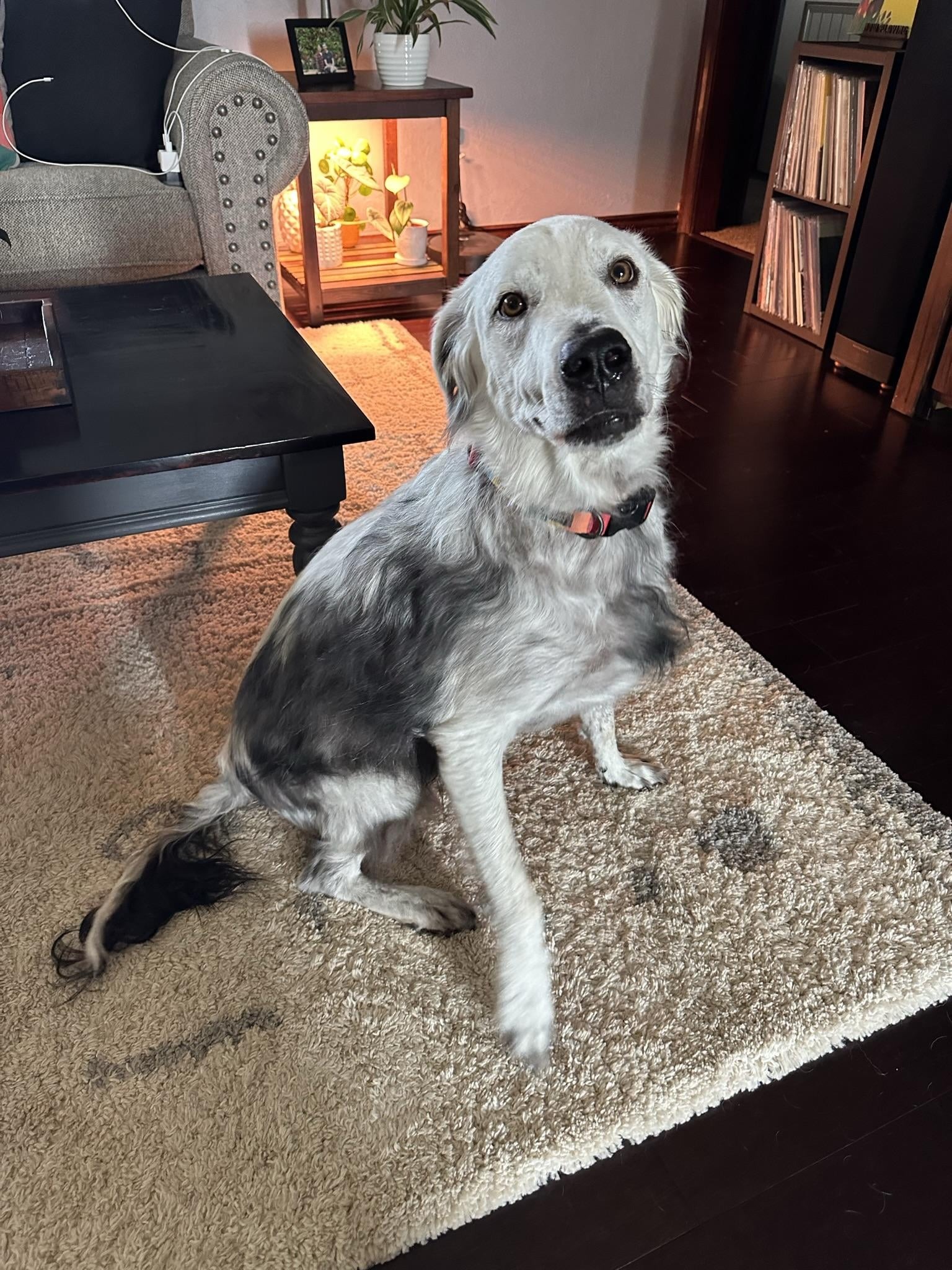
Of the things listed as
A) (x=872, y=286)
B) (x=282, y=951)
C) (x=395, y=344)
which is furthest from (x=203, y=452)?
(x=872, y=286)

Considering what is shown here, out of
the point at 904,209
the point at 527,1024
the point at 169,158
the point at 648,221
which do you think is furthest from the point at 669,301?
the point at 648,221

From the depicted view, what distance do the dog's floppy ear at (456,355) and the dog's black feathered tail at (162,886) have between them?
60cm

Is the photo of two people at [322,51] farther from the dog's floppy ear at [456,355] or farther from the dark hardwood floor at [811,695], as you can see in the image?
the dog's floppy ear at [456,355]

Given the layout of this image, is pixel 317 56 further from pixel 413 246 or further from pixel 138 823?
pixel 138 823

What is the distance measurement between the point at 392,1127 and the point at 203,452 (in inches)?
36.4

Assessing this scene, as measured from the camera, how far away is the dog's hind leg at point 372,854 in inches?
44.1

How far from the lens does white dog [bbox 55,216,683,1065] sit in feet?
3.17

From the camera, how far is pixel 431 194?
3.70m

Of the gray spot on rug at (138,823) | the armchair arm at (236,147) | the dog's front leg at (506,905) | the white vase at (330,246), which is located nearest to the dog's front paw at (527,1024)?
the dog's front leg at (506,905)

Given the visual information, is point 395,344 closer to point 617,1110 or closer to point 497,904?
point 497,904

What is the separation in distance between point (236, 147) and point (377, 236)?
4.66ft

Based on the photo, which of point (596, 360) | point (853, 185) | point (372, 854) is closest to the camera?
point (596, 360)

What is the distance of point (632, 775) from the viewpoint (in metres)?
1.40

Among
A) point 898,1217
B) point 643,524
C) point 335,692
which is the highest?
point 643,524
